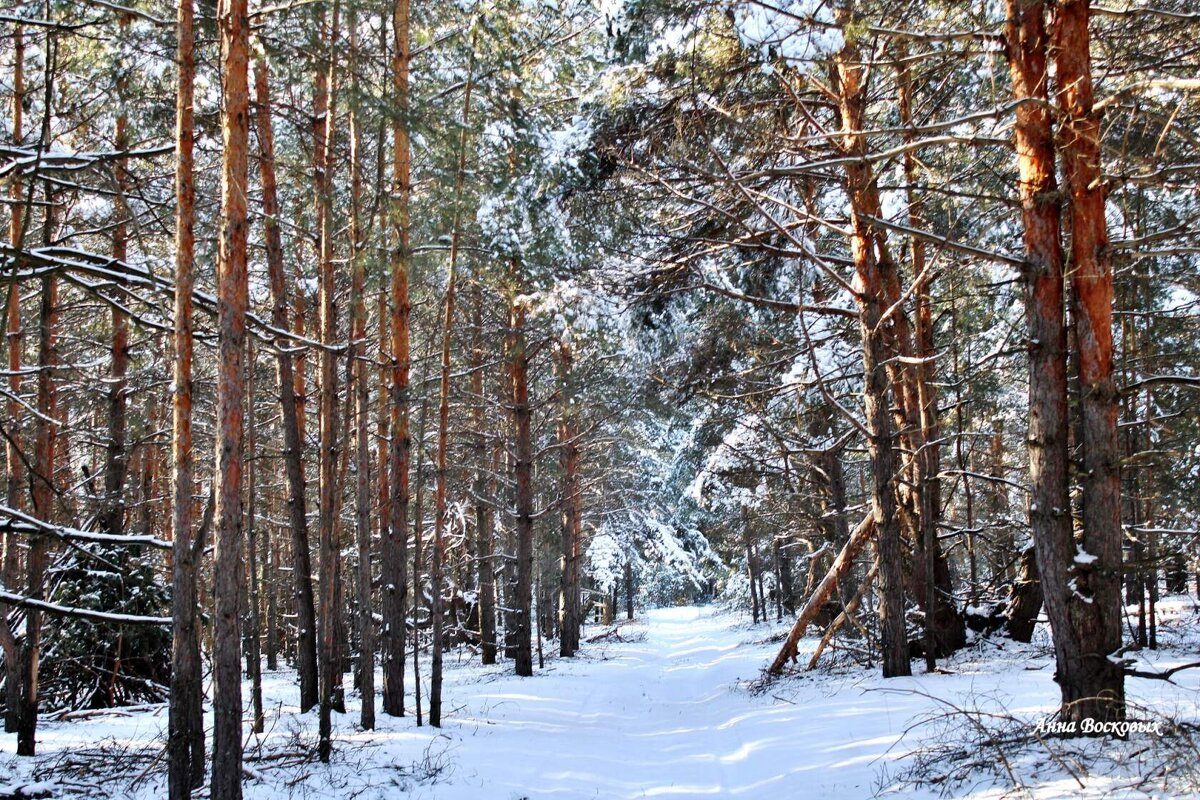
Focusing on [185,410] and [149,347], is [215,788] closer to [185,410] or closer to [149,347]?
[185,410]

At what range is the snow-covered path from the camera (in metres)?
7.17

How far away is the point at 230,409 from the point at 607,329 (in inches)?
264

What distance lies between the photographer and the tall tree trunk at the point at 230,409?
19.1 feet

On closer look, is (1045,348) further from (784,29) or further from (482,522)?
(482,522)

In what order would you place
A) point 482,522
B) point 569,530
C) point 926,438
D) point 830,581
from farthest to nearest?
point 569,530, point 482,522, point 830,581, point 926,438

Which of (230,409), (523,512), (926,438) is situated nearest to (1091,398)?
(230,409)

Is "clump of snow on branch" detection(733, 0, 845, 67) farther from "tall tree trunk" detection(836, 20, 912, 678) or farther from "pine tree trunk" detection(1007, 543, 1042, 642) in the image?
"pine tree trunk" detection(1007, 543, 1042, 642)

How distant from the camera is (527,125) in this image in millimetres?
10555

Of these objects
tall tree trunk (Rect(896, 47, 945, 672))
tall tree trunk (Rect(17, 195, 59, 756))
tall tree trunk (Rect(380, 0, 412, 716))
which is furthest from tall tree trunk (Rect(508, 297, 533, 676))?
tall tree trunk (Rect(17, 195, 59, 756))

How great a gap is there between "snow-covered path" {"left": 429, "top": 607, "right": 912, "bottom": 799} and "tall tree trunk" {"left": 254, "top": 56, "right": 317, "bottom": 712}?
2385mm

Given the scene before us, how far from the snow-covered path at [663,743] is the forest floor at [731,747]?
33 mm

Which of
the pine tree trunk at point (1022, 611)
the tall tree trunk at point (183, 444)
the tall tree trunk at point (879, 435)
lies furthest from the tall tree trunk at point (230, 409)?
the pine tree trunk at point (1022, 611)

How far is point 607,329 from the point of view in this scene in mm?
11828

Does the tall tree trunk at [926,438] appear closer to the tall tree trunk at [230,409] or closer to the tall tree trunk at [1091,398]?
the tall tree trunk at [1091,398]
